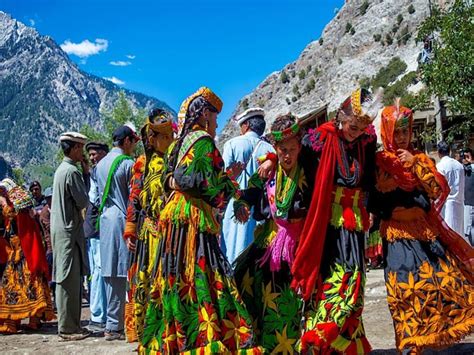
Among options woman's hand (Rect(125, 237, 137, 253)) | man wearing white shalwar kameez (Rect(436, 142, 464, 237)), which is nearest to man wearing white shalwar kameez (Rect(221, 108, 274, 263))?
woman's hand (Rect(125, 237, 137, 253))

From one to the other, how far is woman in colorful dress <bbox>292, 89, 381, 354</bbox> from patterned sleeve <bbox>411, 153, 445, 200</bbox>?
15.1 inches

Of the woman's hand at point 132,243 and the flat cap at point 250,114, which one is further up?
the flat cap at point 250,114

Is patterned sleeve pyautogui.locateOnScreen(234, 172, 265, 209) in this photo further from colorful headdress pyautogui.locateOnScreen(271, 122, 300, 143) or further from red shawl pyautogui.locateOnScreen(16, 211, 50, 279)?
red shawl pyautogui.locateOnScreen(16, 211, 50, 279)

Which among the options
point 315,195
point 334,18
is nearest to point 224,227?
point 315,195

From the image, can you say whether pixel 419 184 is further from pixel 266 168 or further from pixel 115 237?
pixel 115 237

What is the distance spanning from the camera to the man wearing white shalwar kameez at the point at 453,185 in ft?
29.0

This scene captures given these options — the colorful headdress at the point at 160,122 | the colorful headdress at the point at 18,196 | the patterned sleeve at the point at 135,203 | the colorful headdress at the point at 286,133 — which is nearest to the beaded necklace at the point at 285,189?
the colorful headdress at the point at 286,133

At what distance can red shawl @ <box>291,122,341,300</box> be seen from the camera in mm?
4359

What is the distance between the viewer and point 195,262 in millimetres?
4168

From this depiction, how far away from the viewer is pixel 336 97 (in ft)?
326

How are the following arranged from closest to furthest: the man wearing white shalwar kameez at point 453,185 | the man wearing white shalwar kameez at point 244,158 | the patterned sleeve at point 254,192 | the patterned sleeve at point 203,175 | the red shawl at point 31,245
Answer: the patterned sleeve at point 203,175 < the patterned sleeve at point 254,192 < the man wearing white shalwar kameez at point 244,158 < the red shawl at point 31,245 < the man wearing white shalwar kameez at point 453,185

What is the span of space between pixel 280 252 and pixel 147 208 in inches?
53.3

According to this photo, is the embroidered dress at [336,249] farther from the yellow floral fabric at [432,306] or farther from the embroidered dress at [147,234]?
the embroidered dress at [147,234]

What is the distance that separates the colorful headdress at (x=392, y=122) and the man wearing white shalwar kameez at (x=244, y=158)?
1867 mm
